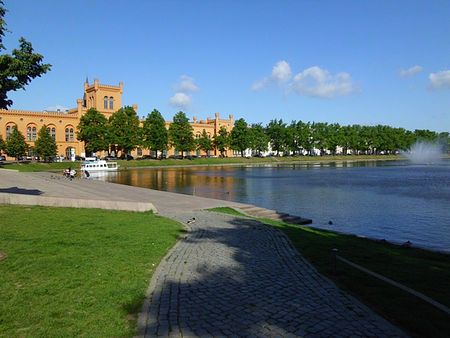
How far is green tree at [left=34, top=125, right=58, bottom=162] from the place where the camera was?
275 ft

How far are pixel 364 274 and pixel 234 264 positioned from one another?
3232 millimetres

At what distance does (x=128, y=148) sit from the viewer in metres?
98.1

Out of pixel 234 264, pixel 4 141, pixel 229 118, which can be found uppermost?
pixel 229 118

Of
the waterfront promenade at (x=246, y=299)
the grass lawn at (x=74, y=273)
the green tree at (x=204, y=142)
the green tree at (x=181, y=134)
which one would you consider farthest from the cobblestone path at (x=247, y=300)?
the green tree at (x=204, y=142)

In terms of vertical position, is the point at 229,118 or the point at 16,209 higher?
the point at 229,118

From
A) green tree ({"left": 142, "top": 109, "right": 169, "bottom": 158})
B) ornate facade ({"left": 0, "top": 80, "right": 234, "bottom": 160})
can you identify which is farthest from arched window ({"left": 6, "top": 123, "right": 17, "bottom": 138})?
green tree ({"left": 142, "top": 109, "right": 169, "bottom": 158})

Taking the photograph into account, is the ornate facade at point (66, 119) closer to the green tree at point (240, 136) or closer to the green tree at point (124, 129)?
the green tree at point (124, 129)

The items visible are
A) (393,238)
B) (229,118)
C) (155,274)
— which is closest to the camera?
(155,274)

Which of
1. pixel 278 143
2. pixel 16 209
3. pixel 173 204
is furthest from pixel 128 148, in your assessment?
pixel 16 209

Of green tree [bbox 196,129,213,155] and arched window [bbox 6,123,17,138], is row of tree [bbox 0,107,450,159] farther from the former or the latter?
arched window [bbox 6,123,17,138]

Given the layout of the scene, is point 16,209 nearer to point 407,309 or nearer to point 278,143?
point 407,309

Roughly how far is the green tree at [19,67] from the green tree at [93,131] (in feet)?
255

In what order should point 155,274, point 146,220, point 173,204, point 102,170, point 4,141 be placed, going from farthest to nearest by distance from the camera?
1. point 4,141
2. point 102,170
3. point 173,204
4. point 146,220
5. point 155,274

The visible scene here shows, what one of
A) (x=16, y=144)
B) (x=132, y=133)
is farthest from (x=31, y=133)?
(x=132, y=133)
